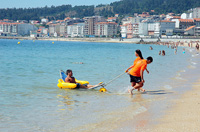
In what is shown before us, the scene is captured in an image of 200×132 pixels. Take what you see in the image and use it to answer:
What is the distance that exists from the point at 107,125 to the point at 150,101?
Answer: 122 inches

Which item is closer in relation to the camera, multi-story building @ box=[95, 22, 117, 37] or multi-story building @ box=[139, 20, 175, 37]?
multi-story building @ box=[139, 20, 175, 37]

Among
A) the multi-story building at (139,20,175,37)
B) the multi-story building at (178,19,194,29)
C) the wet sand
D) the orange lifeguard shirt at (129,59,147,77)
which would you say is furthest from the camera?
the multi-story building at (178,19,194,29)

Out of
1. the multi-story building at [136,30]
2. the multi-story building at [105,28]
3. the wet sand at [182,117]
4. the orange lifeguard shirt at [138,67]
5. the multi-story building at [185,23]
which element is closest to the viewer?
the wet sand at [182,117]

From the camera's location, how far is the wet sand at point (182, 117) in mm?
7035

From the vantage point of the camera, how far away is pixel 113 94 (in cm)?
1240

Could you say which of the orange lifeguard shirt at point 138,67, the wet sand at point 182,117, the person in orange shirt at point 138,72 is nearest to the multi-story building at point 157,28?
the person in orange shirt at point 138,72

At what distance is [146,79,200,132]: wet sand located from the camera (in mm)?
7035

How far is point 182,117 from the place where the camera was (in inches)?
314

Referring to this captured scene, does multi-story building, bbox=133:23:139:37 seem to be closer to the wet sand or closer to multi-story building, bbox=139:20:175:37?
multi-story building, bbox=139:20:175:37

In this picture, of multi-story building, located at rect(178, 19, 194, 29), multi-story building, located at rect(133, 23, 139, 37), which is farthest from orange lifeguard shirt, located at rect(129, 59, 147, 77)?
multi-story building, located at rect(133, 23, 139, 37)

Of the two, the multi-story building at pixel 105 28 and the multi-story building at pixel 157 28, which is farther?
the multi-story building at pixel 105 28

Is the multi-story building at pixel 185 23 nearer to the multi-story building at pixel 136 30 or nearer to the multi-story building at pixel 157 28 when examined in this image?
the multi-story building at pixel 157 28

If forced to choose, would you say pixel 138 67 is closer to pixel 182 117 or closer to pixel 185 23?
pixel 182 117

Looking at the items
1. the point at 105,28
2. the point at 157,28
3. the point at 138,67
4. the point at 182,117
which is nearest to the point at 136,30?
the point at 157,28
